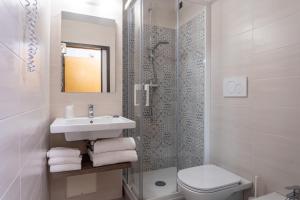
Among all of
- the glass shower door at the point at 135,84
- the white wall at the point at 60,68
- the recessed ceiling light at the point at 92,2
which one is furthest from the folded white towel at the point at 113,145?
the recessed ceiling light at the point at 92,2

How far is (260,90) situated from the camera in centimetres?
137

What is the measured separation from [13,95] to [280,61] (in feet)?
4.89

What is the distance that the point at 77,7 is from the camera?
5.99 feet

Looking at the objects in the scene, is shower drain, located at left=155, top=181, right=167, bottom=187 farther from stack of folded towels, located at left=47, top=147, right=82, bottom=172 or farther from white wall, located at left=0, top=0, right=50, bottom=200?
white wall, located at left=0, top=0, right=50, bottom=200

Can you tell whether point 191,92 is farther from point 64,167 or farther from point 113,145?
point 64,167

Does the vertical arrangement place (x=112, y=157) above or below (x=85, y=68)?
below

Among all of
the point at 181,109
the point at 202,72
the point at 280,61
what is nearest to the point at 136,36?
the point at 202,72

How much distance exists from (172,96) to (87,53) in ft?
3.40

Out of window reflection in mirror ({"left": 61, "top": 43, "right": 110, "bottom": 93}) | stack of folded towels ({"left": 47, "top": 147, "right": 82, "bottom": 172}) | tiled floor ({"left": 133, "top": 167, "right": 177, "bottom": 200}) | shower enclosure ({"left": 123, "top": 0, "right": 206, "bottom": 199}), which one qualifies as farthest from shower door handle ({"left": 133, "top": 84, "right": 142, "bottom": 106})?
tiled floor ({"left": 133, "top": 167, "right": 177, "bottom": 200})

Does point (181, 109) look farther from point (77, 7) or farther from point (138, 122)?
point (77, 7)

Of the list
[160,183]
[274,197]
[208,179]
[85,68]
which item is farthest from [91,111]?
[274,197]

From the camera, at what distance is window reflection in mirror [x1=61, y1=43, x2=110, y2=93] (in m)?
1.79

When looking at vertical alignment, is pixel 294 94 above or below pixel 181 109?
above

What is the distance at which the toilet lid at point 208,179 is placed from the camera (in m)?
1.29
